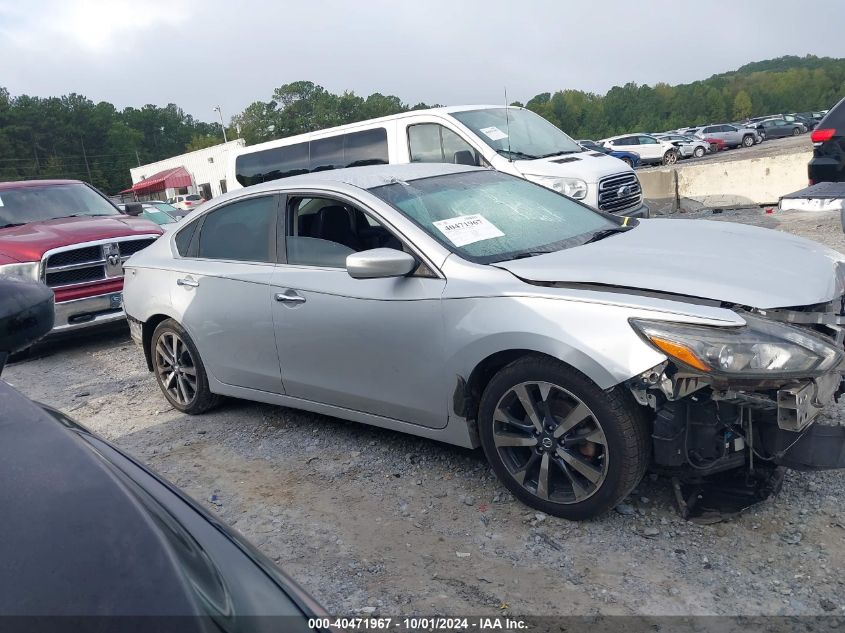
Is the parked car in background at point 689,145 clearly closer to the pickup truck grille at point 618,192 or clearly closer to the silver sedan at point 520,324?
the pickup truck grille at point 618,192

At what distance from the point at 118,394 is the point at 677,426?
4.68 meters

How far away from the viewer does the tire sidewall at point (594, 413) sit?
2.96 m

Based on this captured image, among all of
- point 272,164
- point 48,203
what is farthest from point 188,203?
point 48,203

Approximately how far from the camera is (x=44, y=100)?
92.0 metres

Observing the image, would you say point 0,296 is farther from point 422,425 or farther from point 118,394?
point 118,394

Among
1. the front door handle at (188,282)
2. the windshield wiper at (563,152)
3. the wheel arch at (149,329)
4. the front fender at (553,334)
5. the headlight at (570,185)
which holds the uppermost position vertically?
the windshield wiper at (563,152)

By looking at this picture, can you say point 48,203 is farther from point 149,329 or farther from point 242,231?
point 242,231

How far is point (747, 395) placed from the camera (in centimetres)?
→ 280

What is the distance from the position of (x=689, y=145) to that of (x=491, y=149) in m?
36.6

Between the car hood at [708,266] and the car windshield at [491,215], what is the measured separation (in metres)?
0.17

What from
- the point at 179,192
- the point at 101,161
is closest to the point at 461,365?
the point at 179,192

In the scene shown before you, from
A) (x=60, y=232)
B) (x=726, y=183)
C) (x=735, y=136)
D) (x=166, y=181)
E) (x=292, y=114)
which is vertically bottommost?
(x=726, y=183)

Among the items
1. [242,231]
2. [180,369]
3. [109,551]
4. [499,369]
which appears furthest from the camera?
[180,369]

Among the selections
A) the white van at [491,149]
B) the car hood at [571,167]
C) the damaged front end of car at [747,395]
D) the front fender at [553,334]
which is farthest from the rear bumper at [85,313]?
the damaged front end of car at [747,395]
